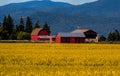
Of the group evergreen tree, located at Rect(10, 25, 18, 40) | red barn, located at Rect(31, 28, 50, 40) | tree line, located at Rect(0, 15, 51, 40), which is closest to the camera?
tree line, located at Rect(0, 15, 51, 40)

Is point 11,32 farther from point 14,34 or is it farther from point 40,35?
point 40,35

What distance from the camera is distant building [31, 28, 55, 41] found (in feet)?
473

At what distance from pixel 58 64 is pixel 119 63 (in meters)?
4.69

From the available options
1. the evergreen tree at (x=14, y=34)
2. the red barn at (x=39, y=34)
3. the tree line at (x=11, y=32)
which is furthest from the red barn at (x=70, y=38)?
the red barn at (x=39, y=34)

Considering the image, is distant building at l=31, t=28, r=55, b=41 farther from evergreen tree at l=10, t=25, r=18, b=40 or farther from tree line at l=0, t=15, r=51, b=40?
evergreen tree at l=10, t=25, r=18, b=40

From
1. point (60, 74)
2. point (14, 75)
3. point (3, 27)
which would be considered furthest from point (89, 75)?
point (3, 27)

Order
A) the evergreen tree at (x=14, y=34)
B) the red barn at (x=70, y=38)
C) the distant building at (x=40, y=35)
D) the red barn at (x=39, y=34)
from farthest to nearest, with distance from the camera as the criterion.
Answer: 1. the red barn at (x=39, y=34)
2. the distant building at (x=40, y=35)
3. the evergreen tree at (x=14, y=34)
4. the red barn at (x=70, y=38)

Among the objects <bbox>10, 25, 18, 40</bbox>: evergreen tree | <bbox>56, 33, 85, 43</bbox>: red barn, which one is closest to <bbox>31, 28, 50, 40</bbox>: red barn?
<bbox>10, 25, 18, 40</bbox>: evergreen tree

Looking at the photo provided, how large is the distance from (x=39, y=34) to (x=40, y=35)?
1.20 meters

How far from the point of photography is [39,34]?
5925 inches

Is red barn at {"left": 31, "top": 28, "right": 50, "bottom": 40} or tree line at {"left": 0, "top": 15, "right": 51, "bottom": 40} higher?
tree line at {"left": 0, "top": 15, "right": 51, "bottom": 40}

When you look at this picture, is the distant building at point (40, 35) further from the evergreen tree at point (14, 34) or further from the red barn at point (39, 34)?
the evergreen tree at point (14, 34)

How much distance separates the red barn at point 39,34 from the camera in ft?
476

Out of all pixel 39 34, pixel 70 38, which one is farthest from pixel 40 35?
pixel 70 38
